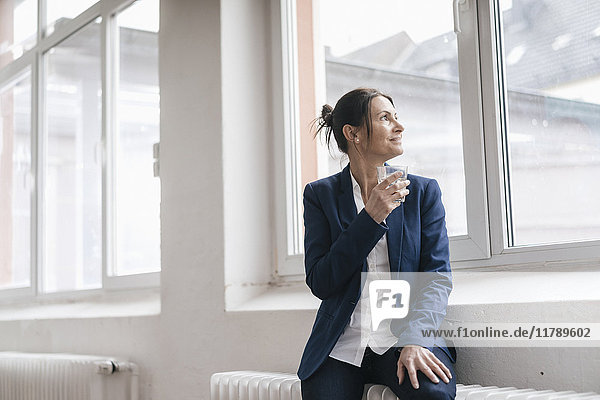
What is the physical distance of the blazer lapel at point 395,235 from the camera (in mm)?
2006

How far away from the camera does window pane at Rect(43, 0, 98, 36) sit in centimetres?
423

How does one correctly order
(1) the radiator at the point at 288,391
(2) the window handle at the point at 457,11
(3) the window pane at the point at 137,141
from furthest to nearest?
(3) the window pane at the point at 137,141
(2) the window handle at the point at 457,11
(1) the radiator at the point at 288,391

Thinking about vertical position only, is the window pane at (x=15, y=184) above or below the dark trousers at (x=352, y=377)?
above

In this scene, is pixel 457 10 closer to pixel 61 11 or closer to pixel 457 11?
pixel 457 11

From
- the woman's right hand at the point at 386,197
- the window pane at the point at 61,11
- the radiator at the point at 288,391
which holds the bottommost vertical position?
the radiator at the point at 288,391

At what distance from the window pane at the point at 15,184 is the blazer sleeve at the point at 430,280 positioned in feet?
10.7

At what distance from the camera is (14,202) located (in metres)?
4.89

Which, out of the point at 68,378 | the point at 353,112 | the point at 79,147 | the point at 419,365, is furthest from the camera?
the point at 79,147

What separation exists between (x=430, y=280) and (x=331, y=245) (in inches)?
11.1

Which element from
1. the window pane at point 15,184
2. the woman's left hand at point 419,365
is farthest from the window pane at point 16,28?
the woman's left hand at point 419,365

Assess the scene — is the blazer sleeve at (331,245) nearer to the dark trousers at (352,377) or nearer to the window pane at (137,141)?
the dark trousers at (352,377)

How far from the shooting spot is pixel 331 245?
209 centimetres

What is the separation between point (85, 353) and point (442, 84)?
2118mm

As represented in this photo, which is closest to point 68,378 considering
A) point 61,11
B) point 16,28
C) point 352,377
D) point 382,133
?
point 352,377
